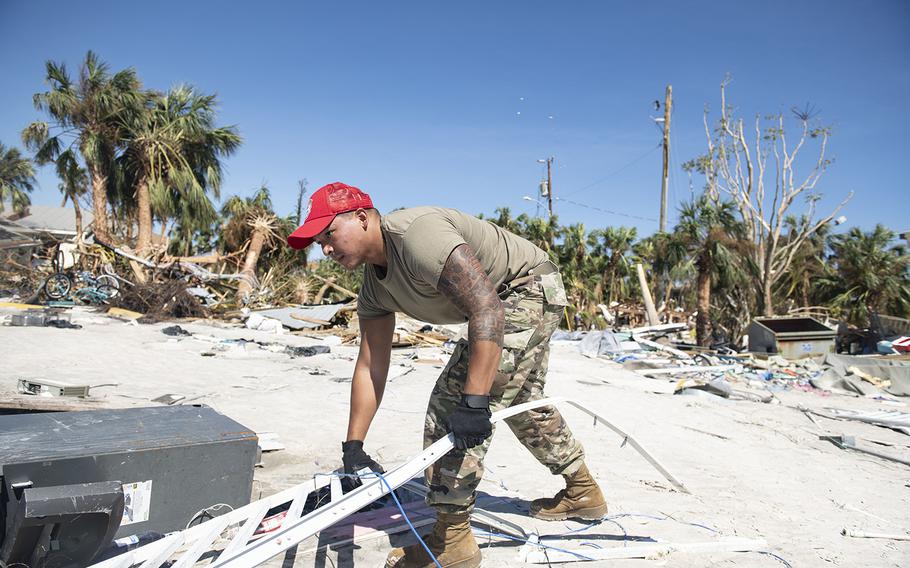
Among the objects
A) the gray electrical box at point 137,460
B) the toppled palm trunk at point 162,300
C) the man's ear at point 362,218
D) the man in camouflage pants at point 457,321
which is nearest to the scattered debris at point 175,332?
the toppled palm trunk at point 162,300

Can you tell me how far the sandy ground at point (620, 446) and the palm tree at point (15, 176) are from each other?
117 feet

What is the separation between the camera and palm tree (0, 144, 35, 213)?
1463 inches

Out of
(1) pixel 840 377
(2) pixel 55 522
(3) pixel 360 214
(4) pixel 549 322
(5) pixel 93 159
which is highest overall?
(5) pixel 93 159

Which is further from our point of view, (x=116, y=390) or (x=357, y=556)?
(x=116, y=390)

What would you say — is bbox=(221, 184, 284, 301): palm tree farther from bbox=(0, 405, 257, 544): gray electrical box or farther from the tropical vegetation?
bbox=(0, 405, 257, 544): gray electrical box

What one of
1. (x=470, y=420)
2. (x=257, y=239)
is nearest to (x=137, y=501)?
(x=470, y=420)

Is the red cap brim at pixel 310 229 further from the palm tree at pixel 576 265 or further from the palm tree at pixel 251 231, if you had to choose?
the palm tree at pixel 576 265

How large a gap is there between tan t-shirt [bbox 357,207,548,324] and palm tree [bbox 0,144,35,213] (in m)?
43.3

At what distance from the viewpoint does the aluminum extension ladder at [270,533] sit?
165cm

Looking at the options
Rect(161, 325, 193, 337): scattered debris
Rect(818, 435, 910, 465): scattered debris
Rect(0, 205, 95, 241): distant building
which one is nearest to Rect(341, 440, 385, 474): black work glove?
Rect(818, 435, 910, 465): scattered debris

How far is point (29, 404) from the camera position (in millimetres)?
3391

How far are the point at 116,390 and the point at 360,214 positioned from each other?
4902 mm

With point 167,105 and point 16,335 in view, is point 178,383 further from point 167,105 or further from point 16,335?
point 167,105

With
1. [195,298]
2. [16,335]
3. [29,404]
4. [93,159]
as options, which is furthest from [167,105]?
[29,404]
